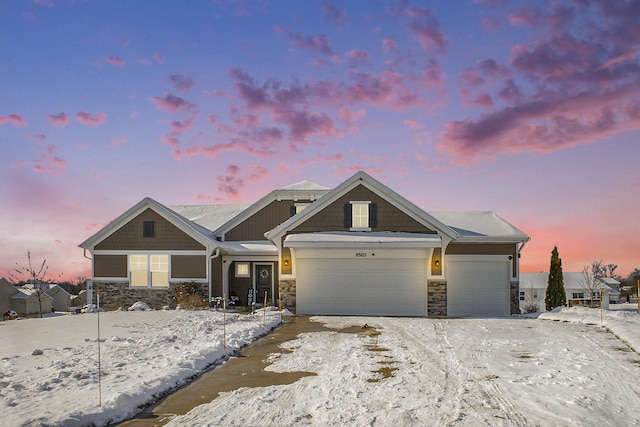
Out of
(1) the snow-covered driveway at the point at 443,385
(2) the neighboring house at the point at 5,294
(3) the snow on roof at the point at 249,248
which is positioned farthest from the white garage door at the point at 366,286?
(2) the neighboring house at the point at 5,294

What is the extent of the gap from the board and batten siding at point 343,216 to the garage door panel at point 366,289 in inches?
52.8

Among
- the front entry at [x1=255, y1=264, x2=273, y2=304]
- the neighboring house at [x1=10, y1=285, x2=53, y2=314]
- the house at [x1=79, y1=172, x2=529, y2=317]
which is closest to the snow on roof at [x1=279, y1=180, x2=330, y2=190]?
the house at [x1=79, y1=172, x2=529, y2=317]

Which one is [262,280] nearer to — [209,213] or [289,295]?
[289,295]

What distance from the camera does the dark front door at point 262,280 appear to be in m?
25.7

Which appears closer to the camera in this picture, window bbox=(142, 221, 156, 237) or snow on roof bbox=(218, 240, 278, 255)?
snow on roof bbox=(218, 240, 278, 255)

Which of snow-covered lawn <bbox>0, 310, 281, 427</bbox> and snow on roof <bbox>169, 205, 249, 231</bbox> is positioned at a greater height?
snow on roof <bbox>169, 205, 249, 231</bbox>

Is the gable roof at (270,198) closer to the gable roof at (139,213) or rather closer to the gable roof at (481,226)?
the gable roof at (139,213)

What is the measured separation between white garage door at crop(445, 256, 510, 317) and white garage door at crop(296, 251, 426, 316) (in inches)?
103

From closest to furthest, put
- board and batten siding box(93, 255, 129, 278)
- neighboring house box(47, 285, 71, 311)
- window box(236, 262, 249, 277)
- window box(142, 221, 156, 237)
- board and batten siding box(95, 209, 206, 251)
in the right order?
board and batten siding box(95, 209, 206, 251) < window box(142, 221, 156, 237) < board and batten siding box(93, 255, 129, 278) < window box(236, 262, 249, 277) < neighboring house box(47, 285, 71, 311)

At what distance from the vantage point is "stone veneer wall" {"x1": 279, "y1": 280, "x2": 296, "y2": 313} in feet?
69.6

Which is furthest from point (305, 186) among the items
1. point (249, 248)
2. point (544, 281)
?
point (544, 281)

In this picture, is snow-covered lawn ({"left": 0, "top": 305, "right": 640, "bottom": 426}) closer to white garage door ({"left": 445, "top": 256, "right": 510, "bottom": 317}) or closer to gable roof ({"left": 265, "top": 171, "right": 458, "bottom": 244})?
gable roof ({"left": 265, "top": 171, "right": 458, "bottom": 244})

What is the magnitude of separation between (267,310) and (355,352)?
943 cm

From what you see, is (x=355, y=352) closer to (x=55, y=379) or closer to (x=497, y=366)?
(x=497, y=366)
